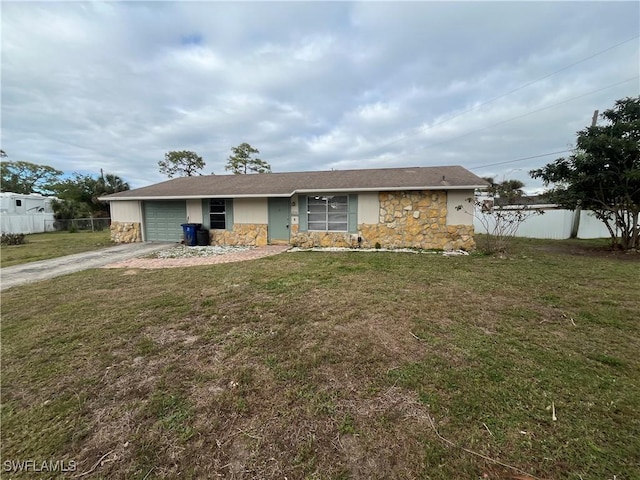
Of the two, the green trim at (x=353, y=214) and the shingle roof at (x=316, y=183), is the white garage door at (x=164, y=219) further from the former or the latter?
the green trim at (x=353, y=214)

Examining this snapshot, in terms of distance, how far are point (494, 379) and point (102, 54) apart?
49.2 ft

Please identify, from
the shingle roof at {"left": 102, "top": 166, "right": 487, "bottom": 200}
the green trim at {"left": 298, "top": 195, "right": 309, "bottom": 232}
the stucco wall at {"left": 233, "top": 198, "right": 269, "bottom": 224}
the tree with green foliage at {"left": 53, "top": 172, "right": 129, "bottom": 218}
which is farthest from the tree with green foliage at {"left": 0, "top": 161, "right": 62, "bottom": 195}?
the green trim at {"left": 298, "top": 195, "right": 309, "bottom": 232}

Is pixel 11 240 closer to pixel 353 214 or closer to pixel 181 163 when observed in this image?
pixel 353 214

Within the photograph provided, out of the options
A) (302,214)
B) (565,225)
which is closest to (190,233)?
(302,214)

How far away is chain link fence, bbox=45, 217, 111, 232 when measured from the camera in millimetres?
22311

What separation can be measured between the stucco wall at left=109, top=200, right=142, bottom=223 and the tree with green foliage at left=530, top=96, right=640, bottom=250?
18.1m

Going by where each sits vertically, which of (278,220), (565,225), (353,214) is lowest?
(565,225)

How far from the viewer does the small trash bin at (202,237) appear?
471 inches

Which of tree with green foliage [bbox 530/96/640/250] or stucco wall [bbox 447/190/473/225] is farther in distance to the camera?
stucco wall [bbox 447/190/473/225]

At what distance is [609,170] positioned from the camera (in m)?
9.15

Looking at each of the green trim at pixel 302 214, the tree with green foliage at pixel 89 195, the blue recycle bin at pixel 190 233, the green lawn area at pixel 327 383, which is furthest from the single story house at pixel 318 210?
the tree with green foliage at pixel 89 195

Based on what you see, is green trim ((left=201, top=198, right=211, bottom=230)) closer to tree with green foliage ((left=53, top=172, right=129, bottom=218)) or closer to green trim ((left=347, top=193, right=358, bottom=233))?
green trim ((left=347, top=193, right=358, bottom=233))

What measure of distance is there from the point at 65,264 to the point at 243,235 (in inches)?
236

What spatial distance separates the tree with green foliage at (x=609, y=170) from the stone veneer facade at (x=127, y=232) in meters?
18.3
